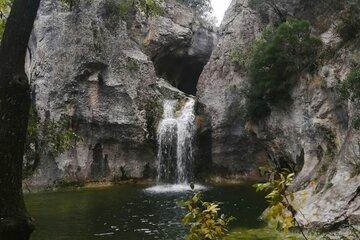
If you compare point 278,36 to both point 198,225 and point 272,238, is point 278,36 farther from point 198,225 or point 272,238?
point 198,225

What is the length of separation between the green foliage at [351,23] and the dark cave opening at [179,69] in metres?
24.0

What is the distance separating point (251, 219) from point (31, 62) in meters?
26.8

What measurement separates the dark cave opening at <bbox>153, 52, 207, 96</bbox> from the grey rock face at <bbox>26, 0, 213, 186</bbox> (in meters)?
8.57

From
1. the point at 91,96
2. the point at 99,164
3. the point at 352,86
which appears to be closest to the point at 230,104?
the point at 91,96

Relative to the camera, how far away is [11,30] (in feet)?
27.2

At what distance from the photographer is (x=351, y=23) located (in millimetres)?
23016

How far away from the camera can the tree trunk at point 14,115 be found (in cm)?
809

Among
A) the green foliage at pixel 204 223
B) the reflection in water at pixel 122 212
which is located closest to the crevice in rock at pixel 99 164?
the reflection in water at pixel 122 212

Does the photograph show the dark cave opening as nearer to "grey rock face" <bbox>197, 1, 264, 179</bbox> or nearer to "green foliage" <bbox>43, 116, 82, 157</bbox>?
"grey rock face" <bbox>197, 1, 264, 179</bbox>

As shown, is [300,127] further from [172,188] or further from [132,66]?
[132,66]

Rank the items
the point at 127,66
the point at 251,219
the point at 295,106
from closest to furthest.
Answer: the point at 251,219 → the point at 295,106 → the point at 127,66

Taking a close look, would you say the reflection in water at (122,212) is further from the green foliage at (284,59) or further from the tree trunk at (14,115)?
the tree trunk at (14,115)

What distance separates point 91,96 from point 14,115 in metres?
28.7

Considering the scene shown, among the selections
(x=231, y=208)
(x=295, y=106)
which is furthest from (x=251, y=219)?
(x=295, y=106)
